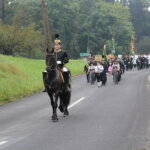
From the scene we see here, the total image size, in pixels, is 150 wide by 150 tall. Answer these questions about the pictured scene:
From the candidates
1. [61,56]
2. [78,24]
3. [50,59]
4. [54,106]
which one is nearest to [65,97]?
[54,106]

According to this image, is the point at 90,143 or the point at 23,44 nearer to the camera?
the point at 90,143

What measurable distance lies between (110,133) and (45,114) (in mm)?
4891

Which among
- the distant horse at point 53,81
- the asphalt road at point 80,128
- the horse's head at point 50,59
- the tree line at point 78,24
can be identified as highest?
the tree line at point 78,24

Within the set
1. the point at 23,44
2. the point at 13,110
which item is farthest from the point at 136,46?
the point at 13,110

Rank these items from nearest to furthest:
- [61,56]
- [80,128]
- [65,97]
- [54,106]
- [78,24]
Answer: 1. [80,128]
2. [54,106]
3. [61,56]
4. [65,97]
5. [78,24]

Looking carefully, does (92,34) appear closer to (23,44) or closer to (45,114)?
(23,44)

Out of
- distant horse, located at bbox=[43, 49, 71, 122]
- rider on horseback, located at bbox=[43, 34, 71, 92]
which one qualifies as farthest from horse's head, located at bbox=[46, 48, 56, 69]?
rider on horseback, located at bbox=[43, 34, 71, 92]

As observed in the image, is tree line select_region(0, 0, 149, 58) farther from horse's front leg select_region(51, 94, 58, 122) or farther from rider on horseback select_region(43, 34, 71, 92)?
horse's front leg select_region(51, 94, 58, 122)

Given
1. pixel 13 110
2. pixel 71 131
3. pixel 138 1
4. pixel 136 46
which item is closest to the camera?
pixel 71 131

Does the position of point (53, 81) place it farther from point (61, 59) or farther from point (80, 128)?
point (80, 128)

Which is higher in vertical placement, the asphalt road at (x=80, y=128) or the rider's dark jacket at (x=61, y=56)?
the rider's dark jacket at (x=61, y=56)

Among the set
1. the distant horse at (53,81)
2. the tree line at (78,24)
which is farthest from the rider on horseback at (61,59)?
the tree line at (78,24)

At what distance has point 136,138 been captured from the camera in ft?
34.2

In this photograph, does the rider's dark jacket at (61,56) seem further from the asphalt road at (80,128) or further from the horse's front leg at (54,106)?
the asphalt road at (80,128)
